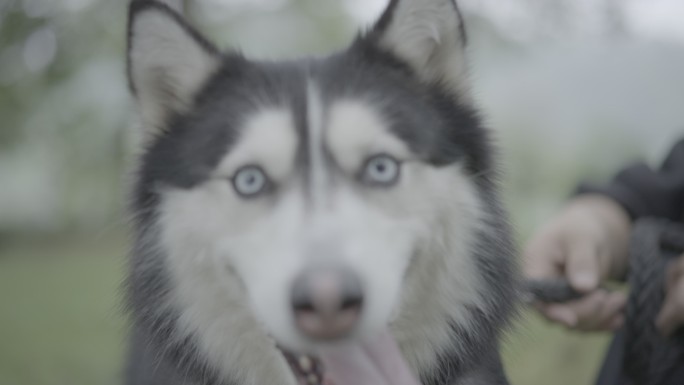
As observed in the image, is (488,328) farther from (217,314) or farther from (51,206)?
(51,206)

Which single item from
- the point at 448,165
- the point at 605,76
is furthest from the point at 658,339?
the point at 605,76

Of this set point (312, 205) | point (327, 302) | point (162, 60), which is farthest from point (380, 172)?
point (162, 60)

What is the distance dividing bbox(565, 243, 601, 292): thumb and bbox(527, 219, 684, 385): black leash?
189 millimetres

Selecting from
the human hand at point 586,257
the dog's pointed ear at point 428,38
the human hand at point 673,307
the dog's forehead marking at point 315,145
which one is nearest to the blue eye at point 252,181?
the dog's forehead marking at point 315,145

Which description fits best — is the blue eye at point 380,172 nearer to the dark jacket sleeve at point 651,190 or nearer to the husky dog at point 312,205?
the husky dog at point 312,205

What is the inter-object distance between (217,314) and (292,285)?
1.79 ft

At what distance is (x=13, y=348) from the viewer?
794 centimetres

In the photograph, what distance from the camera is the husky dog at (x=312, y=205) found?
1681 millimetres

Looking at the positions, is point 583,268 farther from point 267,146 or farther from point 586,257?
point 267,146

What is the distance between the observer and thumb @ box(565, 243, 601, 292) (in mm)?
2509

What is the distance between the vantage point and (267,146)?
1824 millimetres

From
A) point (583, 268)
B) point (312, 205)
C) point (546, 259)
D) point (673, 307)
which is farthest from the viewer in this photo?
point (546, 259)

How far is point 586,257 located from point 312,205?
1283 mm

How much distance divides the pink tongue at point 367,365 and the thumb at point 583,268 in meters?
0.92
